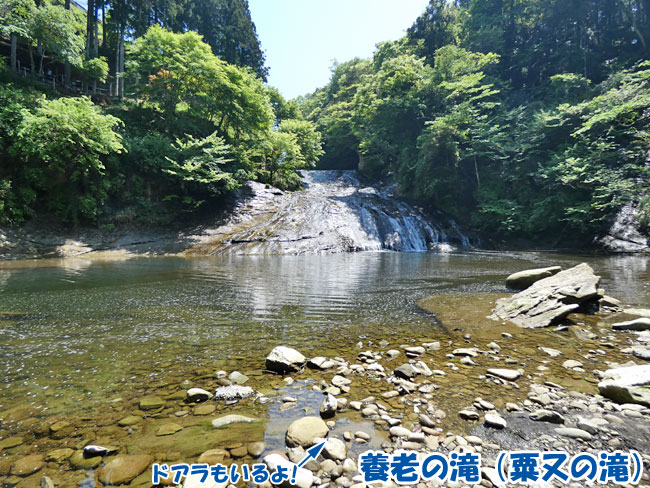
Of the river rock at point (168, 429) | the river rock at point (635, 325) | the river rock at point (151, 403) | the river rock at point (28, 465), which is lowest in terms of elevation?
the river rock at point (151, 403)

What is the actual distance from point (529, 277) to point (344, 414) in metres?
7.44

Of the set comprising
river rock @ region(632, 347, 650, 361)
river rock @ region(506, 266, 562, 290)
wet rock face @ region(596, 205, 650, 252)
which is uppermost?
wet rock face @ region(596, 205, 650, 252)

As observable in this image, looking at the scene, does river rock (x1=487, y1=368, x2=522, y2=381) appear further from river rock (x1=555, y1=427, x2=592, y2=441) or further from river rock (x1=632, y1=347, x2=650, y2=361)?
river rock (x1=632, y1=347, x2=650, y2=361)

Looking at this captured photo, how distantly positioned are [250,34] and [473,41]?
29897mm

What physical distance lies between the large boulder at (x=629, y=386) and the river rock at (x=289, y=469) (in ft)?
9.44

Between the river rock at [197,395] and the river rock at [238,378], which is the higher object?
the river rock at [197,395]

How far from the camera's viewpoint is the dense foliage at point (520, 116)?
17.4 metres

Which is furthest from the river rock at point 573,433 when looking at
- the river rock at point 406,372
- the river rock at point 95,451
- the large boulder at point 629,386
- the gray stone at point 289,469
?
the river rock at point 95,451

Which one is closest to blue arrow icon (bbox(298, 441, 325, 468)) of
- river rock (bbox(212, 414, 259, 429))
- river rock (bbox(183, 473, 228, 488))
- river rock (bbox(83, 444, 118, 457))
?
river rock (bbox(183, 473, 228, 488))

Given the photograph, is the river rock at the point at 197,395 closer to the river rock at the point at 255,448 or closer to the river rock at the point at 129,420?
the river rock at the point at 129,420

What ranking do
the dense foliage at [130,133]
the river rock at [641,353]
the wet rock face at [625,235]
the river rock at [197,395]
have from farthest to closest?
the wet rock face at [625,235], the dense foliage at [130,133], the river rock at [641,353], the river rock at [197,395]

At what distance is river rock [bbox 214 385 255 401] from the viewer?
9.36 ft

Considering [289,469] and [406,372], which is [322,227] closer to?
[406,372]

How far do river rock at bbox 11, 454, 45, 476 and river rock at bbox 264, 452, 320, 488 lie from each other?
1.48 metres
